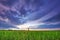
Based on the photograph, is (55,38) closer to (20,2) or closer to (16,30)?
(16,30)

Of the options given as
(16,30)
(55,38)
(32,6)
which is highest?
(32,6)

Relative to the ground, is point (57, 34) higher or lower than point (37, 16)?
lower

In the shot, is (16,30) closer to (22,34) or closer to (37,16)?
(22,34)

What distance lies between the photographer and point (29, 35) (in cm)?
227

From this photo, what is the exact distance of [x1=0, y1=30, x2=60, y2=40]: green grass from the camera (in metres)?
2.25

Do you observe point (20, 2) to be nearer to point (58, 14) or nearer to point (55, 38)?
point (58, 14)

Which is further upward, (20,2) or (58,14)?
(20,2)

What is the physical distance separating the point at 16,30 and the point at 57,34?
2.11ft

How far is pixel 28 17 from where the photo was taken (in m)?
2.33

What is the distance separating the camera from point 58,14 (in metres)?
2.31

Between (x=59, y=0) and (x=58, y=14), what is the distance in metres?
0.22

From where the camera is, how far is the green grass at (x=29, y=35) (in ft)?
7.38

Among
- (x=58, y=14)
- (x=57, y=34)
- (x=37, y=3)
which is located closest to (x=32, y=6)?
(x=37, y=3)

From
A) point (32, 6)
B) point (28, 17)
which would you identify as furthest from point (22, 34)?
point (32, 6)
